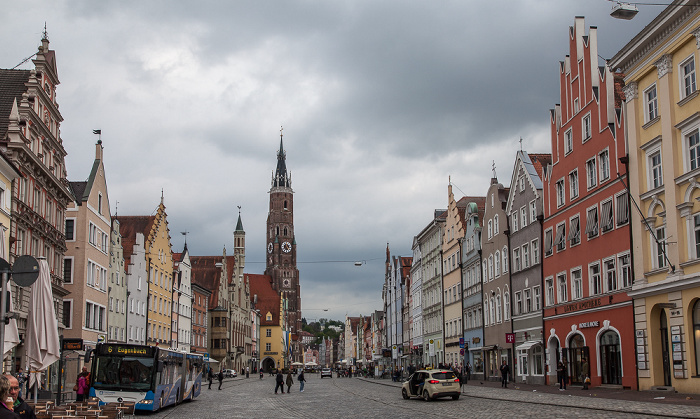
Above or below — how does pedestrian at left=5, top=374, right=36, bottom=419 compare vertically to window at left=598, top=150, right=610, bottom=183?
below

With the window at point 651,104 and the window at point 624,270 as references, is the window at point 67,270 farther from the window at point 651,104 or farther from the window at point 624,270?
the window at point 651,104

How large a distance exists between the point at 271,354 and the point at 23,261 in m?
146

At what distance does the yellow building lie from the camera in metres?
28.4

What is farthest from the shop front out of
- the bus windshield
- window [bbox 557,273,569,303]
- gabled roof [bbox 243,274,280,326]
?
gabled roof [bbox 243,274,280,326]

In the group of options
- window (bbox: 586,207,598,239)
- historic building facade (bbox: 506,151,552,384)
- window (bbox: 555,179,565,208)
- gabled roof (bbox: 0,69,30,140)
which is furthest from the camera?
historic building facade (bbox: 506,151,552,384)

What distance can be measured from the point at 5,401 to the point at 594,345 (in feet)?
112

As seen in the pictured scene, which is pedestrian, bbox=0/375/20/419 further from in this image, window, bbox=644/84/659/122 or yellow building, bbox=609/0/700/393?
window, bbox=644/84/659/122

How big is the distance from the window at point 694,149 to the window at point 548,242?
1568 cm

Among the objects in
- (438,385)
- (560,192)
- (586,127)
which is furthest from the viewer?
(560,192)

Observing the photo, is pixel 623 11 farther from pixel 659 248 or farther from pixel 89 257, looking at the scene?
pixel 89 257

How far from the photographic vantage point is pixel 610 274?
119 ft

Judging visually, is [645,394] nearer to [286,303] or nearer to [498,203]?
[498,203]

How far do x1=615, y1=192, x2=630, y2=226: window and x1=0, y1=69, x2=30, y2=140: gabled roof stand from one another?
2903 cm

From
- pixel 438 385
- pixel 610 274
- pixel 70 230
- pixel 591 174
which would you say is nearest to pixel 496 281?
pixel 591 174
